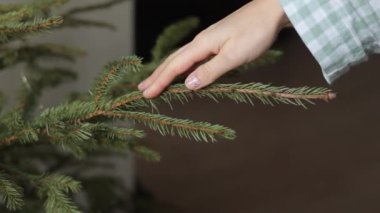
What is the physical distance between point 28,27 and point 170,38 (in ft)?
1.00

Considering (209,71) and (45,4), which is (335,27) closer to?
(209,71)

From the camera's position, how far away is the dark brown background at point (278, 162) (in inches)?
70.1

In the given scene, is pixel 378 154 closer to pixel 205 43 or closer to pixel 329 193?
pixel 329 193

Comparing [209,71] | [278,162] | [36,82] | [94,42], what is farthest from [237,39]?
[278,162]

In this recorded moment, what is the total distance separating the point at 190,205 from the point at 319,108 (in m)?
0.87

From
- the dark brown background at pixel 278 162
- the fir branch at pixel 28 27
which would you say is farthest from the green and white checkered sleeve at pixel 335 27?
the dark brown background at pixel 278 162

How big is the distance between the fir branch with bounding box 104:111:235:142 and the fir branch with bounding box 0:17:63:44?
0.10 m

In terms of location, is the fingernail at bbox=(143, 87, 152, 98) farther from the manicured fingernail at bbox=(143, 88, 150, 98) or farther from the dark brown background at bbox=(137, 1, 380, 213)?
the dark brown background at bbox=(137, 1, 380, 213)

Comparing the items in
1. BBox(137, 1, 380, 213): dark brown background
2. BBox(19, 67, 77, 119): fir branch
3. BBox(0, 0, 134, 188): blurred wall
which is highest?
BBox(19, 67, 77, 119): fir branch

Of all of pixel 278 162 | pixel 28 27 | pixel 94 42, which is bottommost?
pixel 278 162

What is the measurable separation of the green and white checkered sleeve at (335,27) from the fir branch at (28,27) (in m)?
0.22

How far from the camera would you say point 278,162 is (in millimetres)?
1991

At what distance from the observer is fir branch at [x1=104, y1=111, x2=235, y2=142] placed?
1.59ft

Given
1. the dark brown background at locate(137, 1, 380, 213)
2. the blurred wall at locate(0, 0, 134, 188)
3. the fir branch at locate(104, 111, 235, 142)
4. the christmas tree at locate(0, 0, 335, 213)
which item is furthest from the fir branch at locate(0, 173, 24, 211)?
the dark brown background at locate(137, 1, 380, 213)
